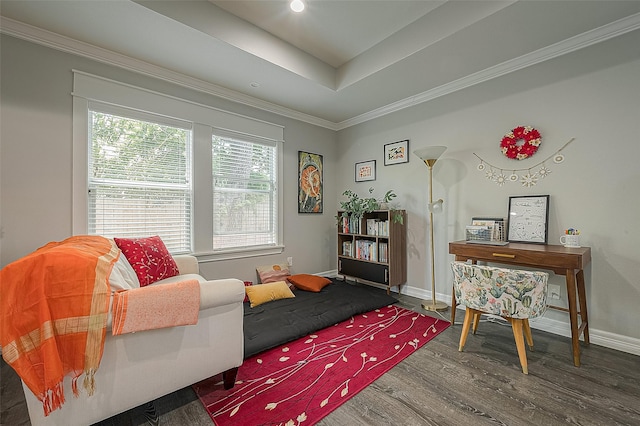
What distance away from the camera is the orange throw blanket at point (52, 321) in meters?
1.09

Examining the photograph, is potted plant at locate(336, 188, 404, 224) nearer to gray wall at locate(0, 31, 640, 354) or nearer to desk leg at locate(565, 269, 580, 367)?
gray wall at locate(0, 31, 640, 354)

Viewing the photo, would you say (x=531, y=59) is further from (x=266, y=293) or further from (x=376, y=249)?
(x=266, y=293)

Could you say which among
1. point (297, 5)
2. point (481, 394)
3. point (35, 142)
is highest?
point (297, 5)

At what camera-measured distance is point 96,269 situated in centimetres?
126

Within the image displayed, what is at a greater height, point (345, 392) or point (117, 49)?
point (117, 49)

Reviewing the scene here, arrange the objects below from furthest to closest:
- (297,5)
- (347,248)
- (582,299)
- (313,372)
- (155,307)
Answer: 1. (347,248)
2. (297,5)
3. (582,299)
4. (313,372)
5. (155,307)

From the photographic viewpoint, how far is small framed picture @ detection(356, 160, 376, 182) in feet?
13.4

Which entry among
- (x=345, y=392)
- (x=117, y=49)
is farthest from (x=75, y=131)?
(x=345, y=392)

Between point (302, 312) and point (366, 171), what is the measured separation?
7.66 feet

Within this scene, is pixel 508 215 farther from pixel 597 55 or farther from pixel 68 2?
pixel 68 2

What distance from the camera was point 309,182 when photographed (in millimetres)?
4258

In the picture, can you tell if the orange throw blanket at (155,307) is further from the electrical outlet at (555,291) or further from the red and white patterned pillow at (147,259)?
the electrical outlet at (555,291)

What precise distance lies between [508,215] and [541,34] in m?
1.60

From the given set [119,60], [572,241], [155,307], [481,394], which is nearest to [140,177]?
[119,60]
